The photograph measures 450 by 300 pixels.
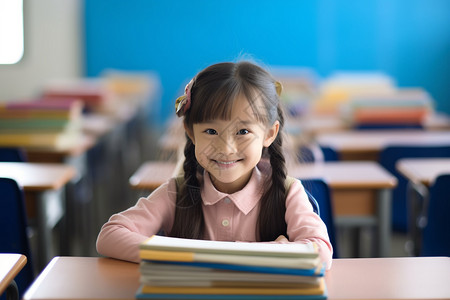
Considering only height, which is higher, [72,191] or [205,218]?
[205,218]

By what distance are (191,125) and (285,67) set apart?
22.4ft

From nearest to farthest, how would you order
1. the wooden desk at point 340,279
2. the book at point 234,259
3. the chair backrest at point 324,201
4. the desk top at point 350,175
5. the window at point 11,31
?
the book at point 234,259, the wooden desk at point 340,279, the chair backrest at point 324,201, the desk top at point 350,175, the window at point 11,31

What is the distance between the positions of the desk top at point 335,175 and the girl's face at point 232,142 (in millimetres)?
871

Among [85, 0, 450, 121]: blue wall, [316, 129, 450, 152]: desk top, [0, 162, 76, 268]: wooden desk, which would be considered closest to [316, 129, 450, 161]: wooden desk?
[316, 129, 450, 152]: desk top

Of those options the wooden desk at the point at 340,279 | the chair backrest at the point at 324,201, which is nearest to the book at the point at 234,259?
the wooden desk at the point at 340,279

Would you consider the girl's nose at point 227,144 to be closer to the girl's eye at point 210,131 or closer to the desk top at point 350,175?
the girl's eye at point 210,131

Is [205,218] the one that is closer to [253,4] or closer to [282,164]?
[282,164]

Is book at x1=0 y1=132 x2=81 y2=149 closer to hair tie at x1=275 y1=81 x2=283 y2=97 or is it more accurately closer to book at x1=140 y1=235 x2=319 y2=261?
hair tie at x1=275 y1=81 x2=283 y2=97

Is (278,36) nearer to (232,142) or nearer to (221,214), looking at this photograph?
(221,214)

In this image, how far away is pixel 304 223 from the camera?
148cm

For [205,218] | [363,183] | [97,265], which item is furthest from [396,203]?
[97,265]

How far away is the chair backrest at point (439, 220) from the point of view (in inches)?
87.0

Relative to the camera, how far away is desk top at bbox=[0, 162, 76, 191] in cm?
243

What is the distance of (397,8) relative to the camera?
8.09 meters
